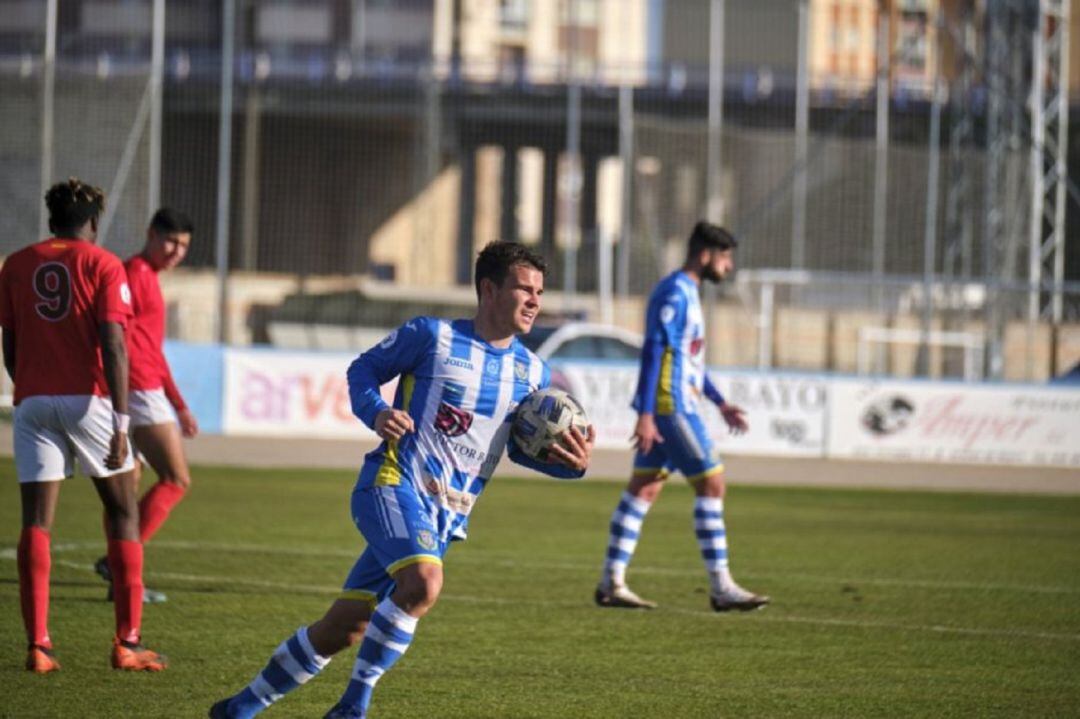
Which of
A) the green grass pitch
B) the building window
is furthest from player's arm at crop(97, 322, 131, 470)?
the building window

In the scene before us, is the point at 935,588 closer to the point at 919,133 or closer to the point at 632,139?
the point at 632,139

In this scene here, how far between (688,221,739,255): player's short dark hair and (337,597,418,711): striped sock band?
4.95m

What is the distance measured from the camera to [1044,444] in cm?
2445

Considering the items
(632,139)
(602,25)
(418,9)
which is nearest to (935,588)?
(632,139)

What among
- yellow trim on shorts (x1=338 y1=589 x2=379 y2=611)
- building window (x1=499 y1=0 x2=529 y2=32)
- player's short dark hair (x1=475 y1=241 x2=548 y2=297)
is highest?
building window (x1=499 y1=0 x2=529 y2=32)

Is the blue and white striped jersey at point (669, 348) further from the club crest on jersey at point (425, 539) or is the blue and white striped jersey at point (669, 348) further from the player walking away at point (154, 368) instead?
the club crest on jersey at point (425, 539)

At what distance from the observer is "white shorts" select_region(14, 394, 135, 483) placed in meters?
7.77

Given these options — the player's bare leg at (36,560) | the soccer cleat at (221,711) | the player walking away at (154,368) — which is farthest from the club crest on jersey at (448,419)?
the player walking away at (154,368)

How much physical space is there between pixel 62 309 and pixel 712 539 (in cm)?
432

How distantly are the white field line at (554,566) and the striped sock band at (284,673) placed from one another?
5.71 meters

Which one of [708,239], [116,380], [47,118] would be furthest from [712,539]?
[47,118]

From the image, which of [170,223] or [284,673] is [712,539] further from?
[284,673]

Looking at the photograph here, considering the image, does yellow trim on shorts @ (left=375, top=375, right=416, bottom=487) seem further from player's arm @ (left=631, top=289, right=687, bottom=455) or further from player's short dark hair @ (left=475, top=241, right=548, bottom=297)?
player's arm @ (left=631, top=289, right=687, bottom=455)

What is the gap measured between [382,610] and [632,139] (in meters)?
22.1
